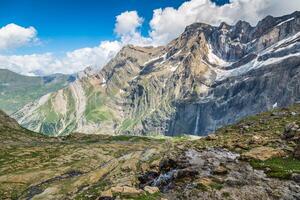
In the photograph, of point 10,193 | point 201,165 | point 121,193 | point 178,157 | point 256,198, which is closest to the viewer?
point 256,198

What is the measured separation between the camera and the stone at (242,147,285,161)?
175 ft

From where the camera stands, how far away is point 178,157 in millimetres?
61188

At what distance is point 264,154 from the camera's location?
177 feet

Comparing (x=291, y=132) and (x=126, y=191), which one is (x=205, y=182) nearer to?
(x=126, y=191)

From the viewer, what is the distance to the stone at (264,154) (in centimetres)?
5321

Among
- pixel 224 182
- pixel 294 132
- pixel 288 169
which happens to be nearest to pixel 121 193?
pixel 224 182

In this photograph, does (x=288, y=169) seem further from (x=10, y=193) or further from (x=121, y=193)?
(x=10, y=193)

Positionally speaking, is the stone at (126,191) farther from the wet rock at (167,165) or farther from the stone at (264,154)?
the stone at (264,154)

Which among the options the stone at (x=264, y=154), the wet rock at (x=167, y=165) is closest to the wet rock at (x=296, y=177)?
the stone at (x=264, y=154)

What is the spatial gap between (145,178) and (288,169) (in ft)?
75.5

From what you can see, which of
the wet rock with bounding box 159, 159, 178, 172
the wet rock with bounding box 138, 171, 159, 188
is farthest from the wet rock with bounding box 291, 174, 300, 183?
the wet rock with bounding box 138, 171, 159, 188

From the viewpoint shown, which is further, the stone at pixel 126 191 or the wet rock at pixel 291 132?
the wet rock at pixel 291 132

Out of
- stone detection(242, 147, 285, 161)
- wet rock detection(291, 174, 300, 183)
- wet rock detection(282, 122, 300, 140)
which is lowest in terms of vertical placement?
wet rock detection(291, 174, 300, 183)

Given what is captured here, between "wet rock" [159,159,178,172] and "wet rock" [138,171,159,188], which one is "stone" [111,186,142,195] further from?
"wet rock" [159,159,178,172]
